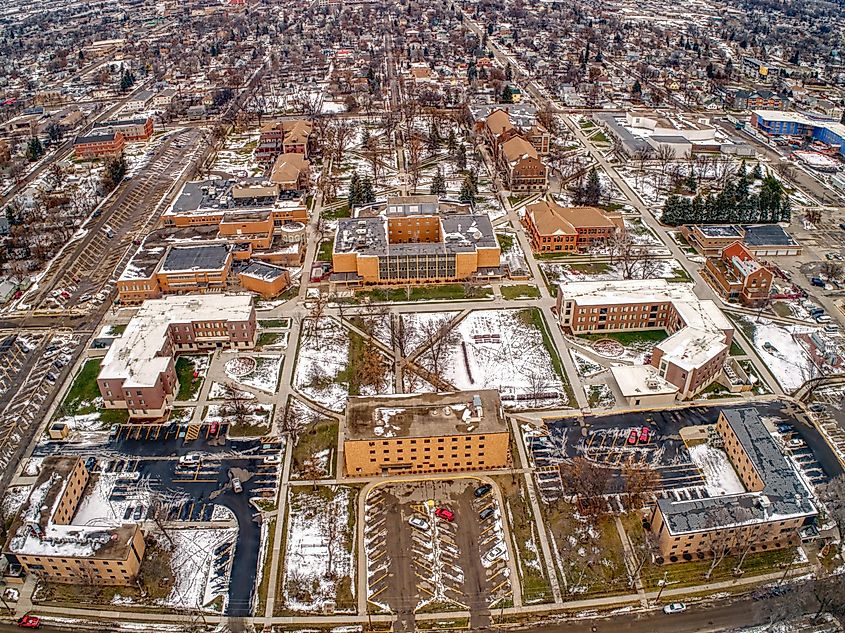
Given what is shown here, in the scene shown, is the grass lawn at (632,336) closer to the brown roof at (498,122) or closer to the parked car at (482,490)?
the parked car at (482,490)

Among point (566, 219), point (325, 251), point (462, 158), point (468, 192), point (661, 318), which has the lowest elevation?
point (661, 318)

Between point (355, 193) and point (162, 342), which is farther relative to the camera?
point (355, 193)

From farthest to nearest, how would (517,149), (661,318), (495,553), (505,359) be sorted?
(517,149), (661,318), (505,359), (495,553)

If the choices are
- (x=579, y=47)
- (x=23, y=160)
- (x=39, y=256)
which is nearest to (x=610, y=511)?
(x=39, y=256)

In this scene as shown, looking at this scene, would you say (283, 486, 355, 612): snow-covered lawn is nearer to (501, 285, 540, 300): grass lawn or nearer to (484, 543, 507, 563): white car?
(484, 543, 507, 563): white car

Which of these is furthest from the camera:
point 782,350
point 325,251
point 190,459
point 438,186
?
point 438,186

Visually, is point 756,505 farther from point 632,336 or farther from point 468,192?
point 468,192

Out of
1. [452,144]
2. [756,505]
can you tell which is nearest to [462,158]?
[452,144]
